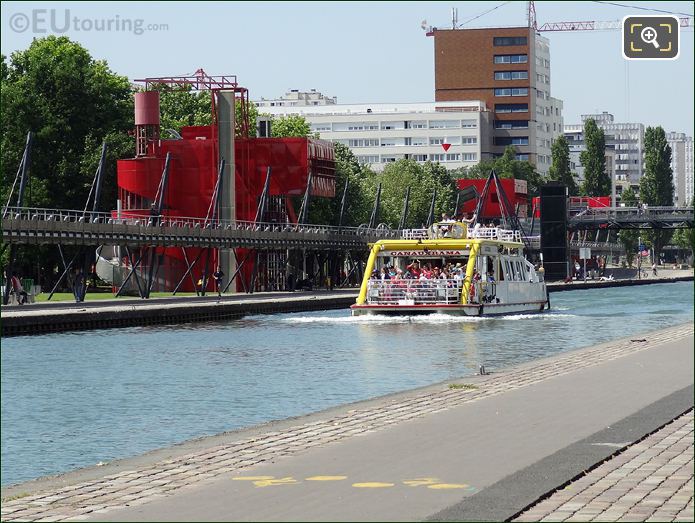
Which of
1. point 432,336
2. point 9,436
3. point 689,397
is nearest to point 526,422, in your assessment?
point 689,397

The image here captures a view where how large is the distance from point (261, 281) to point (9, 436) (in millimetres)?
85642

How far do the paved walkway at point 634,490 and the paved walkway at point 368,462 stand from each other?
0.98 ft

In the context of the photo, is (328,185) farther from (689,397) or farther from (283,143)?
(689,397)

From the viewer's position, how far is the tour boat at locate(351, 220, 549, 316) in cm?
6197

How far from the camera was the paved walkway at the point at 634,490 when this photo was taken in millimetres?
12203

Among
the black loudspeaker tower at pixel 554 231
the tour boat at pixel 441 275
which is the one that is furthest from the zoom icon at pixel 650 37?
the black loudspeaker tower at pixel 554 231

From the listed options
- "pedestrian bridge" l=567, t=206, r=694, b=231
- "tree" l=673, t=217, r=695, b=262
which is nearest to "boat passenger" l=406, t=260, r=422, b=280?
"tree" l=673, t=217, r=695, b=262

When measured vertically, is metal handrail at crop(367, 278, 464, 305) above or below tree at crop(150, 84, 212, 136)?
below

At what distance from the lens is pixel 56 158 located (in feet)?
342

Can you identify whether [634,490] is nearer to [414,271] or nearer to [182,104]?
[414,271]

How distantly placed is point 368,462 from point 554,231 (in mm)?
126139

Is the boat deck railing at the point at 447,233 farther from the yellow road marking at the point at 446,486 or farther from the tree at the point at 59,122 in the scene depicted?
the yellow road marking at the point at 446,486

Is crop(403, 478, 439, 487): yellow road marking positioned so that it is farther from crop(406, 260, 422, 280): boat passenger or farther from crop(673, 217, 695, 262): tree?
crop(406, 260, 422, 280): boat passenger

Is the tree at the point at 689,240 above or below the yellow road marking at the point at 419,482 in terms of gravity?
above
